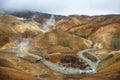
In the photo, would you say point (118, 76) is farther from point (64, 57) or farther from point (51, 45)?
point (51, 45)

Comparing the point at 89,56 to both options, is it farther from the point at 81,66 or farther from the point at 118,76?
the point at 118,76

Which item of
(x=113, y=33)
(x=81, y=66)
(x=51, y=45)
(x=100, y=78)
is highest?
(x=113, y=33)

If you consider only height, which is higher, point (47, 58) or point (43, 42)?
point (43, 42)

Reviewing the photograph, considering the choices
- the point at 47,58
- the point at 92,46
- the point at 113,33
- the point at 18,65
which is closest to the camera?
the point at 18,65

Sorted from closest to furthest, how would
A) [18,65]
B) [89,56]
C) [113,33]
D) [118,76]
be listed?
[118,76], [18,65], [89,56], [113,33]

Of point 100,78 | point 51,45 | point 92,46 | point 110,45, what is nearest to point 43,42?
point 51,45

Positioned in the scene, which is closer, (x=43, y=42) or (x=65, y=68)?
(x=65, y=68)
